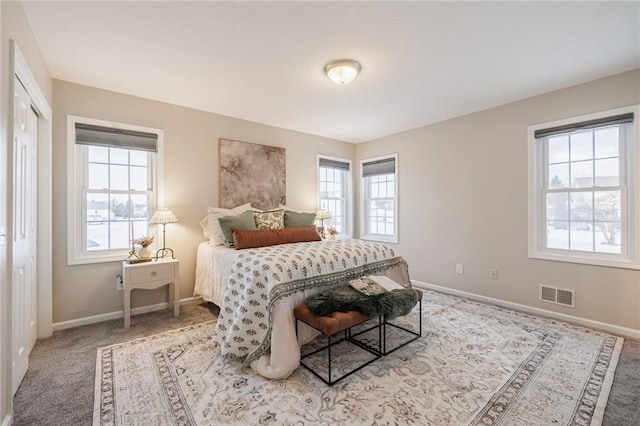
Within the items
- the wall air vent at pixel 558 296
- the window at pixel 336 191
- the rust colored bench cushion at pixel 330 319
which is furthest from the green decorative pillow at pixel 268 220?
the wall air vent at pixel 558 296

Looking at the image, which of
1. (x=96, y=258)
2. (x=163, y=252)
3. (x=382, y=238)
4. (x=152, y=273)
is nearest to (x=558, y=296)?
(x=382, y=238)

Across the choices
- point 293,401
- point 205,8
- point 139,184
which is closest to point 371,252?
point 293,401

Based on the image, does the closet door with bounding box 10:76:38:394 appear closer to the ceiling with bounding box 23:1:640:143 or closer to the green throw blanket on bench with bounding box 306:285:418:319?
the ceiling with bounding box 23:1:640:143

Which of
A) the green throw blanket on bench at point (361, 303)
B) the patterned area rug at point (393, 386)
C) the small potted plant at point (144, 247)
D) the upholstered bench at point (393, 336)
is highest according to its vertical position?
the small potted plant at point (144, 247)

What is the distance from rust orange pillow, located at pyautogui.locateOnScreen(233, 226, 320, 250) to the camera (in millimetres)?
3080

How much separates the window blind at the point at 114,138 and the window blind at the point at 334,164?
260cm

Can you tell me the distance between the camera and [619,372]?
2.05 meters

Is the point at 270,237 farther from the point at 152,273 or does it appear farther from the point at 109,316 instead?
the point at 109,316

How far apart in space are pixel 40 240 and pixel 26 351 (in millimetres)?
988

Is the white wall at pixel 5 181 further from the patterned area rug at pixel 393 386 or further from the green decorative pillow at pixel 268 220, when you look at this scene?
the green decorative pillow at pixel 268 220

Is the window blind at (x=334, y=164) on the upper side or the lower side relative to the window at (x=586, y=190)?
upper

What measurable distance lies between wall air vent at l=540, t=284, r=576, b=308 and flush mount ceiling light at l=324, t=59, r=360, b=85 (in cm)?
312

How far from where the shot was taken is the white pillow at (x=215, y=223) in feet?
11.1

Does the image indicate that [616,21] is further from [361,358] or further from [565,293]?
[361,358]
